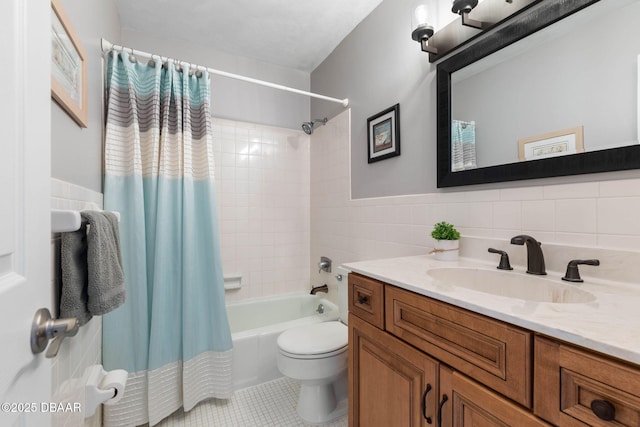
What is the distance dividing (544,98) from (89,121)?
1796 millimetres

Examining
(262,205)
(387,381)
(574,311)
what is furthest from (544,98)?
(262,205)

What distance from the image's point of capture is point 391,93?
163 centimetres

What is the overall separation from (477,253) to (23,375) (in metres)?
1.36

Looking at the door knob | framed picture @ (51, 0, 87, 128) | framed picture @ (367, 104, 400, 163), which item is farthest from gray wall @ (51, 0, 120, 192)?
framed picture @ (367, 104, 400, 163)

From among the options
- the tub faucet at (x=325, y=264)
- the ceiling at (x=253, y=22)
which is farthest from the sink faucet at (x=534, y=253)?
the ceiling at (x=253, y=22)

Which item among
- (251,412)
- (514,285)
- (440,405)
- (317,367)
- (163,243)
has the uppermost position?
(163,243)

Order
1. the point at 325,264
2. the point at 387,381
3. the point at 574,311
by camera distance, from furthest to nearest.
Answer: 1. the point at 325,264
2. the point at 387,381
3. the point at 574,311

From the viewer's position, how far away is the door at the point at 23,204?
37 cm

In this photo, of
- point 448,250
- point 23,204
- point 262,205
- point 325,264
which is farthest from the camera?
point 262,205

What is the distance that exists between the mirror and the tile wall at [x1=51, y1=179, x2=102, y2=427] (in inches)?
56.9

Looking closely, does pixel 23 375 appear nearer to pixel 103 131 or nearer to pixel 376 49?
pixel 103 131

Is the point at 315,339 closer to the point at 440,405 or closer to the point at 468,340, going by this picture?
the point at 440,405

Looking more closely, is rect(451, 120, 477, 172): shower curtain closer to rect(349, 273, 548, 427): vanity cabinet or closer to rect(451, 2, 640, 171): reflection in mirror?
rect(451, 2, 640, 171): reflection in mirror

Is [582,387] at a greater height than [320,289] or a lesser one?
greater
